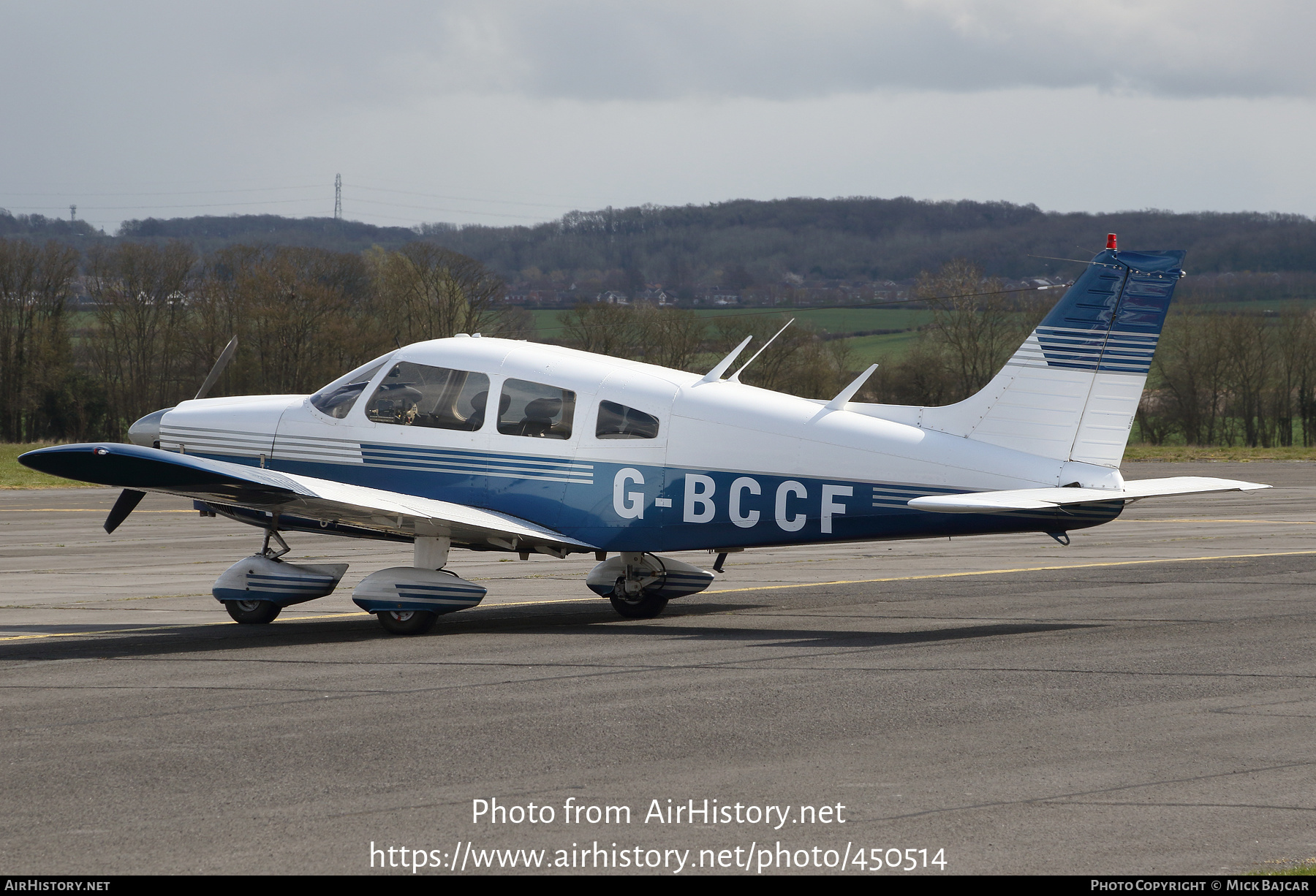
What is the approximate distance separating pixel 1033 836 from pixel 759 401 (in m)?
7.06

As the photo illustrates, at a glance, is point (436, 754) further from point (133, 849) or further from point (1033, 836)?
point (1033, 836)

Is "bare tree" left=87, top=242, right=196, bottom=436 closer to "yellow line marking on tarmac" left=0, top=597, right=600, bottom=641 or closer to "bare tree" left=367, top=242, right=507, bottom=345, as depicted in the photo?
"bare tree" left=367, top=242, right=507, bottom=345

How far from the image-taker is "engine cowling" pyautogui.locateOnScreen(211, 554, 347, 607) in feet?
42.8

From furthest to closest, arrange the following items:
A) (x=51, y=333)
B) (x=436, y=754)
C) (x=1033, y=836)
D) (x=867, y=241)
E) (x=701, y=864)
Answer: (x=867, y=241) < (x=51, y=333) < (x=436, y=754) < (x=1033, y=836) < (x=701, y=864)

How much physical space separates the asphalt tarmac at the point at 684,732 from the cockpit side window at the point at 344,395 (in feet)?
7.13

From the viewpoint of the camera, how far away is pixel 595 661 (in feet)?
34.8

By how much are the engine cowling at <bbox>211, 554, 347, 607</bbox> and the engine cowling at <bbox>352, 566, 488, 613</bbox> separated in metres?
0.91

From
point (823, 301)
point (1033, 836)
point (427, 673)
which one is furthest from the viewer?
point (823, 301)

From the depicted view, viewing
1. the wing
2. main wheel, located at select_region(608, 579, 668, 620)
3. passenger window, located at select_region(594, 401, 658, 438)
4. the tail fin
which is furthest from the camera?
main wheel, located at select_region(608, 579, 668, 620)

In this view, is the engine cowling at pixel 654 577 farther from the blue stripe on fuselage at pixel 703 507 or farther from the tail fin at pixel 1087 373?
the tail fin at pixel 1087 373

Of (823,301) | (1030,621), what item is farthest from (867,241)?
(1030,621)

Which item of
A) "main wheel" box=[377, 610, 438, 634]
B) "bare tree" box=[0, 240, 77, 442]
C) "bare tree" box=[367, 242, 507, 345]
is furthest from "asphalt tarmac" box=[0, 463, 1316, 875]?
"bare tree" box=[0, 240, 77, 442]

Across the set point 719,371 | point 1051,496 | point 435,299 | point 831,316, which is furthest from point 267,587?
point 831,316
